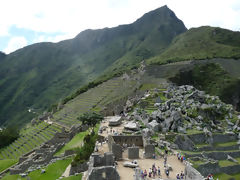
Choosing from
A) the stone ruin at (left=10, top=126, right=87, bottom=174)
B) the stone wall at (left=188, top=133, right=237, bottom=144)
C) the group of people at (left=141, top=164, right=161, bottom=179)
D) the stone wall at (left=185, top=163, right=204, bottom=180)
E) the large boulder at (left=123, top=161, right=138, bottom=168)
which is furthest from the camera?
the stone ruin at (left=10, top=126, right=87, bottom=174)

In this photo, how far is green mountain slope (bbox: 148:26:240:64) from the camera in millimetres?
96200

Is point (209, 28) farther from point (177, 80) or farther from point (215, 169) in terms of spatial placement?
point (215, 169)

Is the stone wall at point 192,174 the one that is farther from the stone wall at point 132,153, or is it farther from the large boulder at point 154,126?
the large boulder at point 154,126

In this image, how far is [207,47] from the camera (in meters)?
111

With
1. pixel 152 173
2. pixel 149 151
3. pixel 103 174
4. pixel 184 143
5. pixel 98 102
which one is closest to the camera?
pixel 103 174

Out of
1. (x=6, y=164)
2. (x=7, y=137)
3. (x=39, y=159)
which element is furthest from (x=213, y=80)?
(x=7, y=137)

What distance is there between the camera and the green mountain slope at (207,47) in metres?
96.2

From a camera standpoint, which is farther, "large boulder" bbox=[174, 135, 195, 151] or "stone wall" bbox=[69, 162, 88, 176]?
"large boulder" bbox=[174, 135, 195, 151]

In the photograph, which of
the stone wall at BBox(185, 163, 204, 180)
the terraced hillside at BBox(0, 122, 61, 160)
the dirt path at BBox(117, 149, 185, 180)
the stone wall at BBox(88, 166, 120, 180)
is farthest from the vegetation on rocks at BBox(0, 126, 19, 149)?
the stone wall at BBox(185, 163, 204, 180)

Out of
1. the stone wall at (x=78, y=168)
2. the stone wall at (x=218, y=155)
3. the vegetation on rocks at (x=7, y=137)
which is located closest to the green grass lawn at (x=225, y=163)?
the stone wall at (x=218, y=155)

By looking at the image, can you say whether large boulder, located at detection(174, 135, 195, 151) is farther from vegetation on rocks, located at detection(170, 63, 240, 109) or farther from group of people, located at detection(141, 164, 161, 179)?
vegetation on rocks, located at detection(170, 63, 240, 109)

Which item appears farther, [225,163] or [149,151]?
[225,163]

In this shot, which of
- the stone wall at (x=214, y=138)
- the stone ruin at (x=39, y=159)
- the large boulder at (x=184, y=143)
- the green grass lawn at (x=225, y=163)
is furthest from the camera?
the stone ruin at (x=39, y=159)

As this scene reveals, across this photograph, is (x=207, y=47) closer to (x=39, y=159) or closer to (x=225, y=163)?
(x=225, y=163)
